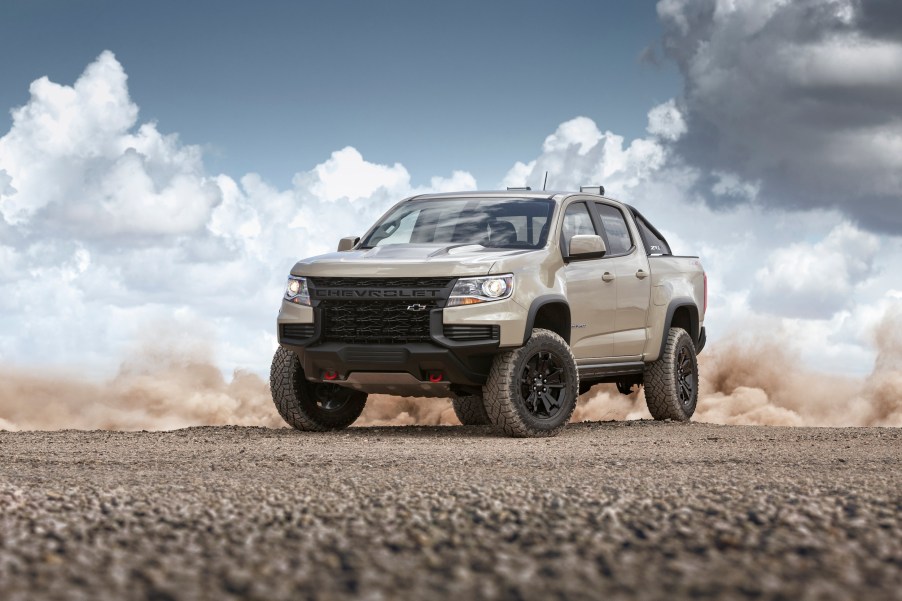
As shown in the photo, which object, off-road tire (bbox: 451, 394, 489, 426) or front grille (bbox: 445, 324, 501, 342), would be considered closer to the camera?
front grille (bbox: 445, 324, 501, 342)

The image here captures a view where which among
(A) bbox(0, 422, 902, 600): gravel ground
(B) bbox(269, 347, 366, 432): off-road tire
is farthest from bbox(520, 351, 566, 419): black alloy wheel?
(A) bbox(0, 422, 902, 600): gravel ground

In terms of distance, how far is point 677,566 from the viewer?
400 cm

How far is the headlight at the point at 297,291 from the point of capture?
1070 centimetres

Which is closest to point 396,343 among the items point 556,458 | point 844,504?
point 556,458

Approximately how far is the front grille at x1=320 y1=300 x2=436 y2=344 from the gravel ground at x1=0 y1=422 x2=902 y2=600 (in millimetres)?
1973

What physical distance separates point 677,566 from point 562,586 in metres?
0.49

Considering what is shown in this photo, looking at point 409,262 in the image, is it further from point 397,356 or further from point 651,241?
point 651,241

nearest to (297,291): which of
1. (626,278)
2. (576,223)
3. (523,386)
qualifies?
(523,386)

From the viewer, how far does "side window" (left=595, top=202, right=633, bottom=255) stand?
12.0 m

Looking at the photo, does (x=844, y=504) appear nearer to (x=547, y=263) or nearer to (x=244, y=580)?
(x=244, y=580)

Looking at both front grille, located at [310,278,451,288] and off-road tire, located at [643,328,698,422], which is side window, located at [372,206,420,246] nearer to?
front grille, located at [310,278,451,288]

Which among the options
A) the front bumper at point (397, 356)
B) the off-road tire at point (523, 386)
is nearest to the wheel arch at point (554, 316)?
the off-road tire at point (523, 386)

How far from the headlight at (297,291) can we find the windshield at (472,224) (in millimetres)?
994

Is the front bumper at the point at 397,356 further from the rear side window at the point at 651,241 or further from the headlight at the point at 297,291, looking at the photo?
the rear side window at the point at 651,241
